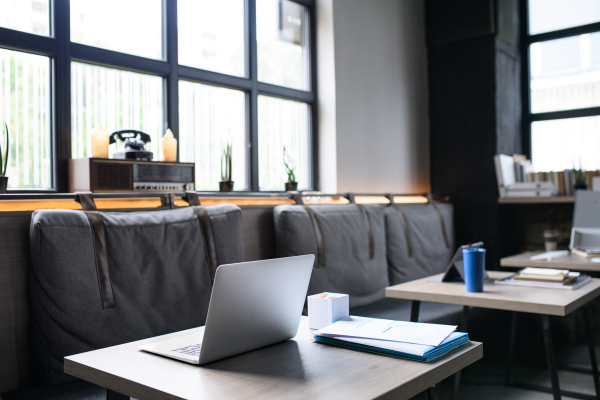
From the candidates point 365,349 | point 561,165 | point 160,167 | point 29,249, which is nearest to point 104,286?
point 29,249

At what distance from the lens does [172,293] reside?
2037 mm

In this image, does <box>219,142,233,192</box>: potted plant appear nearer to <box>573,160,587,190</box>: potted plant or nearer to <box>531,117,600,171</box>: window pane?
<box>573,160,587,190</box>: potted plant

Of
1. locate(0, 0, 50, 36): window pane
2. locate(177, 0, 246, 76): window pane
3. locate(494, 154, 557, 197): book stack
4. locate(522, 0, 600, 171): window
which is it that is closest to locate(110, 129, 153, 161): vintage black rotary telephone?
locate(0, 0, 50, 36): window pane

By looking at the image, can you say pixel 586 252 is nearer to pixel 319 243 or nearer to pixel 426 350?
pixel 319 243

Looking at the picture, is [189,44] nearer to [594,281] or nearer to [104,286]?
[104,286]

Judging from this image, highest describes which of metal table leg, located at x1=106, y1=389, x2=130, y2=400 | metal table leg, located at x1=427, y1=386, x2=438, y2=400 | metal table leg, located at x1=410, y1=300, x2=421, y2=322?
metal table leg, located at x1=106, y1=389, x2=130, y2=400

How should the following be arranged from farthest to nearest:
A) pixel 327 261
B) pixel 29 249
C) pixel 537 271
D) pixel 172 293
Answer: pixel 327 261
pixel 537 271
pixel 172 293
pixel 29 249

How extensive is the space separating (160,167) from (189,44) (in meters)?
0.98

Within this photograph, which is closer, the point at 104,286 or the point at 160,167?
the point at 104,286

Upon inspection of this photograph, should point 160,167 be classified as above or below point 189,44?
below

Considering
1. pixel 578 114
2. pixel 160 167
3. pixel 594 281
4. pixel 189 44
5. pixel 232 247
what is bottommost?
pixel 594 281

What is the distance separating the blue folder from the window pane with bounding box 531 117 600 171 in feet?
11.6

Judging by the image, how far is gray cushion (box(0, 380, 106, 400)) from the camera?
1.57 metres

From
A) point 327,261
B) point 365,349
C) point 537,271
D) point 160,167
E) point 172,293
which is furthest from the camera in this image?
point 327,261
